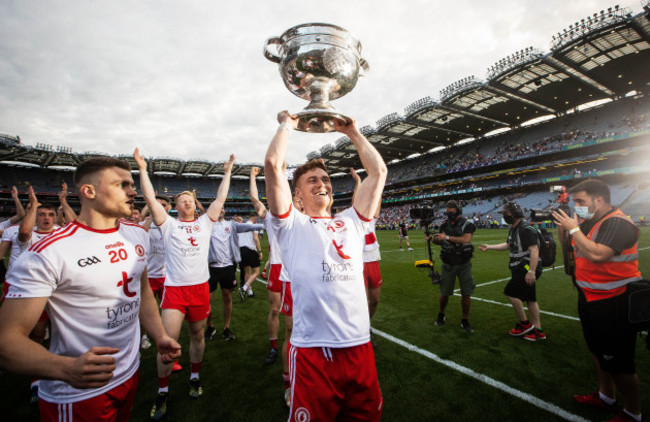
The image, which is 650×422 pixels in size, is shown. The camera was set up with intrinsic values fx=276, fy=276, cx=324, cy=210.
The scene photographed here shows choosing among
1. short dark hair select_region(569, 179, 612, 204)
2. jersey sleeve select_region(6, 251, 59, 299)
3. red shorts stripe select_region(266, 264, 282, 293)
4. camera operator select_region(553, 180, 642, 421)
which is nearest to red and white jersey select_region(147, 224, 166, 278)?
red shorts stripe select_region(266, 264, 282, 293)

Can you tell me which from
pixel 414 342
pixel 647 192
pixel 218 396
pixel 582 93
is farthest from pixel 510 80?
pixel 218 396

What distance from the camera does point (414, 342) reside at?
4.46 m

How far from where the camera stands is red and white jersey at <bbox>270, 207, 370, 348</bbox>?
1758 mm

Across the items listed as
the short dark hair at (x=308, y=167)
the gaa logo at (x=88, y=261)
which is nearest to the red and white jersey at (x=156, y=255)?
the gaa logo at (x=88, y=261)

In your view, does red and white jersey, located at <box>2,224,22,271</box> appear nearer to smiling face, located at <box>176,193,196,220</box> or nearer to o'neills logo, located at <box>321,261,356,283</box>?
smiling face, located at <box>176,193,196,220</box>

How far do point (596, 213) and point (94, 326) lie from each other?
4551 millimetres

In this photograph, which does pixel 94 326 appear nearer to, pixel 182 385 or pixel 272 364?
pixel 182 385

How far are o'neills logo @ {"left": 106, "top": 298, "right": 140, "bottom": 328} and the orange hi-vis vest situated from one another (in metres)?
4.13

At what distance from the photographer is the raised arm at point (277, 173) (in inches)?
68.9

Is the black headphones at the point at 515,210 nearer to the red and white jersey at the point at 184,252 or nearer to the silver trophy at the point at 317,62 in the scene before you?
the silver trophy at the point at 317,62

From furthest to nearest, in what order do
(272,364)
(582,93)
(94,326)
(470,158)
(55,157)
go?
(470,158), (55,157), (582,93), (272,364), (94,326)

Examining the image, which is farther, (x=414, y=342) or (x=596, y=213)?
(x=414, y=342)

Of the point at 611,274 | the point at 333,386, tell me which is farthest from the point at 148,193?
the point at 611,274

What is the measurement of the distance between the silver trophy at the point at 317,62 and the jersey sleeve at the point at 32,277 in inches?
68.8
